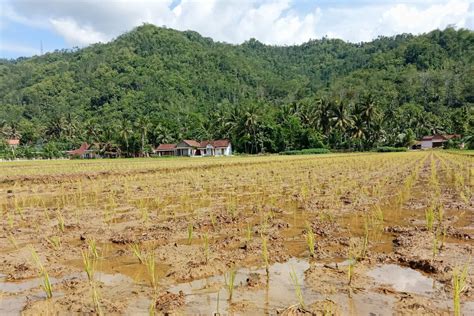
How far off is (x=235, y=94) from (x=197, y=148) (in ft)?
194

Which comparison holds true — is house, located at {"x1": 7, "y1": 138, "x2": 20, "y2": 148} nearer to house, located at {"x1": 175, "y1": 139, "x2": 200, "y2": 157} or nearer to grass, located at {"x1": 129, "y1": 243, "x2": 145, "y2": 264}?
house, located at {"x1": 175, "y1": 139, "x2": 200, "y2": 157}

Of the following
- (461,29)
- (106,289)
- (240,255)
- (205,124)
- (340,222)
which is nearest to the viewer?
(106,289)

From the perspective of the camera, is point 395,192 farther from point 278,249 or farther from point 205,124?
point 205,124

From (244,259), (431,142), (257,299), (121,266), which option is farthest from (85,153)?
(257,299)

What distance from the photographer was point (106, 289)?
13.6 ft

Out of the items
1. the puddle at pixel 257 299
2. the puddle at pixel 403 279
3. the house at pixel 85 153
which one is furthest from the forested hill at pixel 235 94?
the puddle at pixel 257 299

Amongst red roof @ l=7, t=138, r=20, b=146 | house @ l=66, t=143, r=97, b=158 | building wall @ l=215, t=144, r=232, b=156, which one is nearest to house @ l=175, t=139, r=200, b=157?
building wall @ l=215, t=144, r=232, b=156

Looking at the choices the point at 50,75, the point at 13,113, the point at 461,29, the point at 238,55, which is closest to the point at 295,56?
the point at 238,55

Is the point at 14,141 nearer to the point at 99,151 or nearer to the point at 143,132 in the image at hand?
the point at 99,151

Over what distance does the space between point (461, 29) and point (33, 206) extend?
154 meters

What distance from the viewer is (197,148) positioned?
237 feet

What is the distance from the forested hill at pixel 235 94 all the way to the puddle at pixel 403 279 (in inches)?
2275

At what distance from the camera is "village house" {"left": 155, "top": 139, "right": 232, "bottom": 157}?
69.2 m

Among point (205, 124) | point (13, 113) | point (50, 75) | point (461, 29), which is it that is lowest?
point (205, 124)
